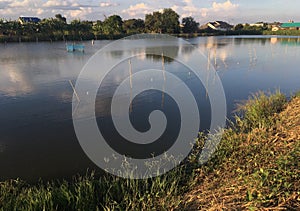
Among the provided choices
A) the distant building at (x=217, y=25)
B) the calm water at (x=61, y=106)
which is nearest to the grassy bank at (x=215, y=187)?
the calm water at (x=61, y=106)

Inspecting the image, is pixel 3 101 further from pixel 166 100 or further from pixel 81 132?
pixel 166 100

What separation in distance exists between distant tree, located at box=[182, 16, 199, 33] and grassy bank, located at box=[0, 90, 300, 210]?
72.8 m

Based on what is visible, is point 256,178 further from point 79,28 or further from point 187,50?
point 79,28

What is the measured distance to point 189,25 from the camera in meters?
→ 73.9

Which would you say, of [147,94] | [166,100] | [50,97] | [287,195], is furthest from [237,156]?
[50,97]

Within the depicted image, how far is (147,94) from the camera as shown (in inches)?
466

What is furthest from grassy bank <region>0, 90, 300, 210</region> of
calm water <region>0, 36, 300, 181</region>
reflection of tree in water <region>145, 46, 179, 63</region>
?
reflection of tree in water <region>145, 46, 179, 63</region>

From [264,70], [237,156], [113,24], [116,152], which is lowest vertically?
[116,152]

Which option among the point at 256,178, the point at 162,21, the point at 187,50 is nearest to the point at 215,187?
the point at 256,178

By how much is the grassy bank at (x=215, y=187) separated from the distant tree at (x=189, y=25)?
72763mm

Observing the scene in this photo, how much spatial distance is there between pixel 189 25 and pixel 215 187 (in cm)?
7522

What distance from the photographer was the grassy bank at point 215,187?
134 inches

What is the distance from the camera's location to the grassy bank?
340 centimetres

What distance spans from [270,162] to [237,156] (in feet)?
2.78
